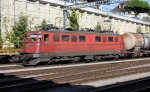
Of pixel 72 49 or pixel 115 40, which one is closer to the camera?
pixel 72 49

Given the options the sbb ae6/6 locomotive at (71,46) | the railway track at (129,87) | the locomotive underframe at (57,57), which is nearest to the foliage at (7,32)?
the locomotive underframe at (57,57)

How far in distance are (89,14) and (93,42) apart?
2915 centimetres

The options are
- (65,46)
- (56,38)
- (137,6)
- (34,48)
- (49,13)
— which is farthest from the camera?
(137,6)

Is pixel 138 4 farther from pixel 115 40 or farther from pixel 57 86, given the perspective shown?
pixel 57 86

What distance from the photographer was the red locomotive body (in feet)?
87.0

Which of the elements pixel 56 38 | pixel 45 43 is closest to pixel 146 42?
pixel 56 38

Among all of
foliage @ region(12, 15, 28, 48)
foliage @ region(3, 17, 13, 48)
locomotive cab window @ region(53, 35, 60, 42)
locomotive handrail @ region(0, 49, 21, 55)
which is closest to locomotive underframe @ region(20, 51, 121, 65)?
locomotive cab window @ region(53, 35, 60, 42)

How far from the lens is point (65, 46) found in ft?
93.8

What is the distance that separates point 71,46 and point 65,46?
27.8 inches

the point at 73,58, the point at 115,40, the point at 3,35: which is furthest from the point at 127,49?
the point at 3,35

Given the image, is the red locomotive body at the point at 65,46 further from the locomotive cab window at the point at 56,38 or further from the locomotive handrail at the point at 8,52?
the locomotive handrail at the point at 8,52

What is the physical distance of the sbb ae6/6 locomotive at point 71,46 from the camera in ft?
87.1

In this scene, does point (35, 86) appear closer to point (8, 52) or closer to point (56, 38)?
point (56, 38)

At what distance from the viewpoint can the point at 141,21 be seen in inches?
3263
